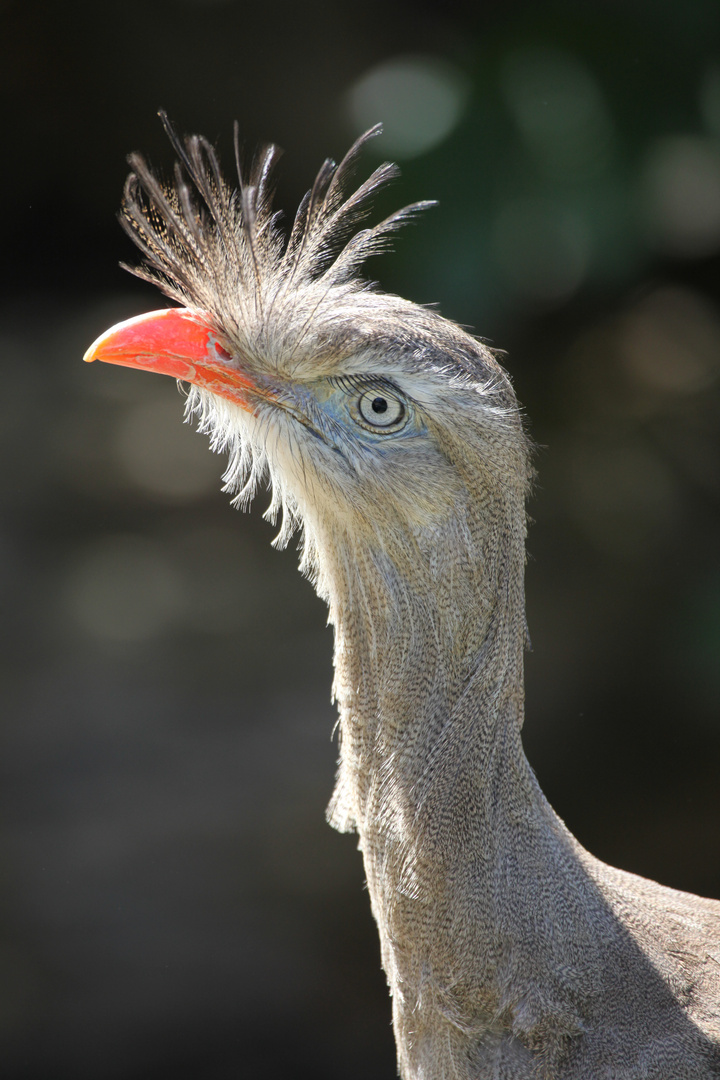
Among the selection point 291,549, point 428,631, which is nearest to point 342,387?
point 428,631

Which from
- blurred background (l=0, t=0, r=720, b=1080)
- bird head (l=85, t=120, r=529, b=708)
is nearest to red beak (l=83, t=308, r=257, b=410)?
bird head (l=85, t=120, r=529, b=708)

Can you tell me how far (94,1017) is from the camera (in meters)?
2.75

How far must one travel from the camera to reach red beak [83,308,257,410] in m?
1.31

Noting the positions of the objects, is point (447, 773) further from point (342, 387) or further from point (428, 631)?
point (342, 387)

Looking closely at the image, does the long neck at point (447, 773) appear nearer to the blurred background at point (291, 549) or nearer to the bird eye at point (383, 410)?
the bird eye at point (383, 410)

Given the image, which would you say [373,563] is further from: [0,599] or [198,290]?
[0,599]

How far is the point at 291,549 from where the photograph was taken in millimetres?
3359

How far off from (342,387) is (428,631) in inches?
14.2

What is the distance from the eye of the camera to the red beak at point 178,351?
4.30 feet

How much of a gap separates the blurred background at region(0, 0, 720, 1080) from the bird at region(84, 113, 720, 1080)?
1.24 m

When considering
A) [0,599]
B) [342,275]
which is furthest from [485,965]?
[0,599]

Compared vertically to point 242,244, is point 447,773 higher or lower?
lower

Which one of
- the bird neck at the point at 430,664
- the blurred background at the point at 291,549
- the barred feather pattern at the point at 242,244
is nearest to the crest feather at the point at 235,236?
the barred feather pattern at the point at 242,244

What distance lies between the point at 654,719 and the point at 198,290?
215cm
